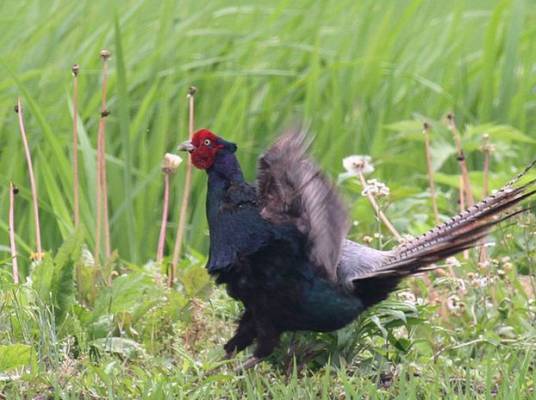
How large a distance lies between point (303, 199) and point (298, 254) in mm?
234

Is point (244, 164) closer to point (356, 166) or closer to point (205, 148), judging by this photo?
point (356, 166)

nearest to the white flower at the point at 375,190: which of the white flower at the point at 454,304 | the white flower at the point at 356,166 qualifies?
the white flower at the point at 356,166

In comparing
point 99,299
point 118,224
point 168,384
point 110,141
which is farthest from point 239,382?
point 110,141

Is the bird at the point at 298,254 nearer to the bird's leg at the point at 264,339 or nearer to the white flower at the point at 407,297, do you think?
the bird's leg at the point at 264,339

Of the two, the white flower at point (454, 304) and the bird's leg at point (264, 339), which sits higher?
the bird's leg at point (264, 339)

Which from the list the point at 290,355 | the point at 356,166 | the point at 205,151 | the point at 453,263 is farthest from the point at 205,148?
the point at 453,263

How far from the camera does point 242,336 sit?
491cm

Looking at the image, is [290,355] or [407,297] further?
[407,297]

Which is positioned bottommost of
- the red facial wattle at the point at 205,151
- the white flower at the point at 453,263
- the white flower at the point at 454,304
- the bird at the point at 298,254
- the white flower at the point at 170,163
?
the white flower at the point at 454,304

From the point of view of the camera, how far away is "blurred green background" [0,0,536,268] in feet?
22.4

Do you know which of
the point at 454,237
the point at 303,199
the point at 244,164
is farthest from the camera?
the point at 244,164

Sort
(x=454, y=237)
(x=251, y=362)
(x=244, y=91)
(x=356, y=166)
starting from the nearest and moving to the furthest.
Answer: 1. (x=454, y=237)
2. (x=251, y=362)
3. (x=356, y=166)
4. (x=244, y=91)

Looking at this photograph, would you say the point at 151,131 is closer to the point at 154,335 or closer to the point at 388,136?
the point at 388,136

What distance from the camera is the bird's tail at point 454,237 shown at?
4.70 meters
